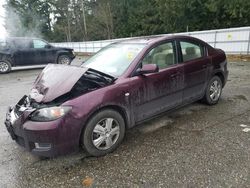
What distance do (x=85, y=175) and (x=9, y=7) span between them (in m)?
51.3

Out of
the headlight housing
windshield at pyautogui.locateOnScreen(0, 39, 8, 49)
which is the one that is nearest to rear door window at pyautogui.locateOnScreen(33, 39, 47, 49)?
windshield at pyautogui.locateOnScreen(0, 39, 8, 49)

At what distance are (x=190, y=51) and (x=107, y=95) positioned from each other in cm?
210

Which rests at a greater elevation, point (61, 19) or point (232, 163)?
point (61, 19)

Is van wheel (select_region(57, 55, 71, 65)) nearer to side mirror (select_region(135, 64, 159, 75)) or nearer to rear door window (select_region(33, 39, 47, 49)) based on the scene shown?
rear door window (select_region(33, 39, 47, 49))

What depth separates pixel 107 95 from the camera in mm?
A: 3133

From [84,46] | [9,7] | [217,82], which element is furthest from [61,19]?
[217,82]

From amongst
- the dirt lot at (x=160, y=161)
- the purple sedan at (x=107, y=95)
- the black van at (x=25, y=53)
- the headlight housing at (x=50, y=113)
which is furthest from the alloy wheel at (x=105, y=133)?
the black van at (x=25, y=53)

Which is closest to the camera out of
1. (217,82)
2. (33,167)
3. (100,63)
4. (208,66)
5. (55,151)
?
(55,151)

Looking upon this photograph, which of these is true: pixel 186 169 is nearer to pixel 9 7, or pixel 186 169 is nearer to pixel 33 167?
pixel 33 167

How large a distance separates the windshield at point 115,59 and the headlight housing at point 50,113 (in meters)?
1.02

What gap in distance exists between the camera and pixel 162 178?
8.77 ft

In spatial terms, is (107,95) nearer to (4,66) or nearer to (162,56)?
(162,56)

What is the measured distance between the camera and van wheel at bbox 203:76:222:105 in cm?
475

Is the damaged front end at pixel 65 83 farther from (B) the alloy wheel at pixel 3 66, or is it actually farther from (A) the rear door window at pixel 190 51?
(B) the alloy wheel at pixel 3 66
